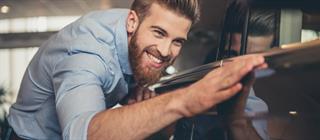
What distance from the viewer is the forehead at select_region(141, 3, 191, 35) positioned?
1.44 metres

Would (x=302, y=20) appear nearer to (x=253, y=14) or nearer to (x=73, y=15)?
(x=253, y=14)

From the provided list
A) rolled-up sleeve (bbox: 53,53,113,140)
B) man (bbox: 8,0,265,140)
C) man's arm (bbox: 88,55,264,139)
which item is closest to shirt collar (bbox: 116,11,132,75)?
man (bbox: 8,0,265,140)

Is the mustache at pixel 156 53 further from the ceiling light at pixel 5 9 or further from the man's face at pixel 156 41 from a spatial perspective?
the ceiling light at pixel 5 9

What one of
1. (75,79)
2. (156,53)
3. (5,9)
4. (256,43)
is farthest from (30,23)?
(256,43)

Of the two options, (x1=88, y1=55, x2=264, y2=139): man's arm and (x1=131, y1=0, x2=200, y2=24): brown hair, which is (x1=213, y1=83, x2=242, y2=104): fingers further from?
(x1=131, y1=0, x2=200, y2=24): brown hair

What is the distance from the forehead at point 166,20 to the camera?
1.44 meters

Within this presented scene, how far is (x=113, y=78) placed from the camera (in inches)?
53.4

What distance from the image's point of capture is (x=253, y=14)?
1225 millimetres

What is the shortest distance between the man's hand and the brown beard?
54 centimetres

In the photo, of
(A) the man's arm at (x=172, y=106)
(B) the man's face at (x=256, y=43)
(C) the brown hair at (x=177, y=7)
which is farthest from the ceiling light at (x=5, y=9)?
(A) the man's arm at (x=172, y=106)

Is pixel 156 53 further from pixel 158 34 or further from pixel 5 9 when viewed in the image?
pixel 5 9

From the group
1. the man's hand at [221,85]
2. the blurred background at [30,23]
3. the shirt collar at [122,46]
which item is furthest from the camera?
the blurred background at [30,23]

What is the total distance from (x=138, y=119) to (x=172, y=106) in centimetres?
8

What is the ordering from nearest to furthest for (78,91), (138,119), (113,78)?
1. (138,119)
2. (78,91)
3. (113,78)
